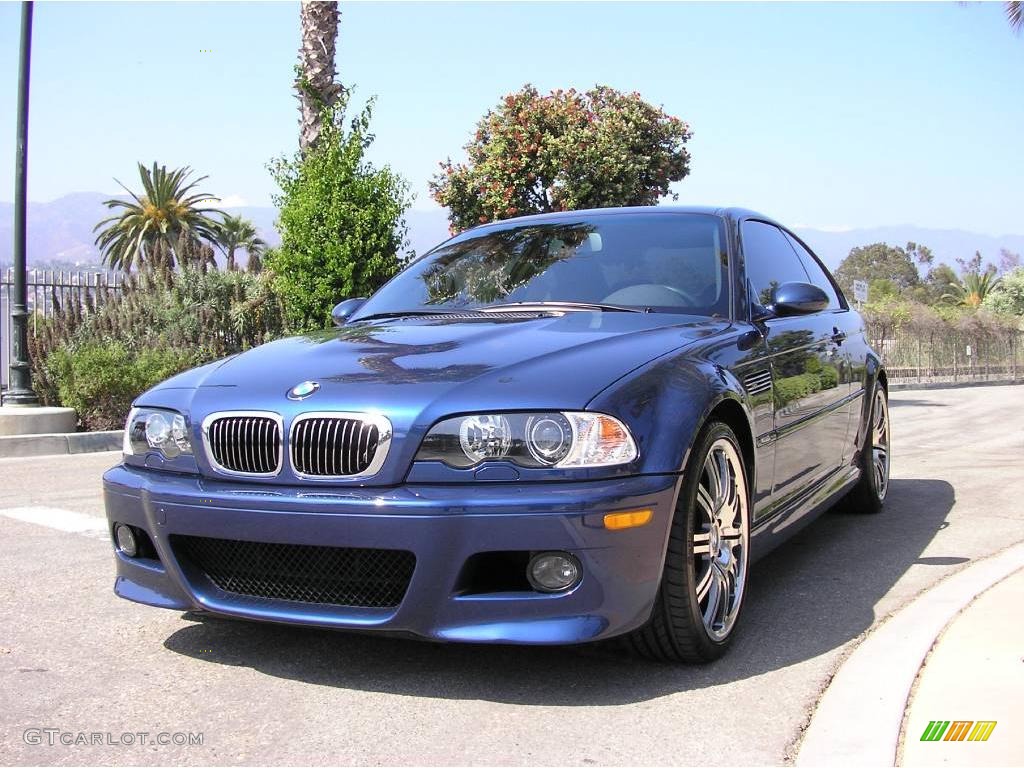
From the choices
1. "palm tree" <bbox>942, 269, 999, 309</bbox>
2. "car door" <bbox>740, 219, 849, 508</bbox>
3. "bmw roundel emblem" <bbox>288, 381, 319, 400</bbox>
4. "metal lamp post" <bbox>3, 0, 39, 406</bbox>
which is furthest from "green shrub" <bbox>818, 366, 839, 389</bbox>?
"palm tree" <bbox>942, 269, 999, 309</bbox>

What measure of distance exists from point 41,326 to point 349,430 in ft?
38.9

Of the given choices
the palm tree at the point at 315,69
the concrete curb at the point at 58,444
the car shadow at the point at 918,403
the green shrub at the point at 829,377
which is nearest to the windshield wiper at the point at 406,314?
the green shrub at the point at 829,377

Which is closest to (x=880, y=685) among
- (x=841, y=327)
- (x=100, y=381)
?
(x=841, y=327)

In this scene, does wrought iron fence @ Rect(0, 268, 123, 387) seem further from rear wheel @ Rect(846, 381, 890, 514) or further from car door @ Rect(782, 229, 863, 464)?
rear wheel @ Rect(846, 381, 890, 514)

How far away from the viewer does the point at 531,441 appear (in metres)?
2.97

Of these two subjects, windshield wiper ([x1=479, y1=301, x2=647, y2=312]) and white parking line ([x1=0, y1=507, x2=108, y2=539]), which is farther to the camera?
white parking line ([x1=0, y1=507, x2=108, y2=539])

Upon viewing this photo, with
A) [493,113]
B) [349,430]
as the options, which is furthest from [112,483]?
[493,113]

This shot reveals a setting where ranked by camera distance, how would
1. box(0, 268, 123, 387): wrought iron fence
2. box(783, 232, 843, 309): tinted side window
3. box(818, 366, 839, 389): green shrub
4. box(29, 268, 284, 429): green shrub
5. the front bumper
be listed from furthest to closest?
box(0, 268, 123, 387): wrought iron fence, box(29, 268, 284, 429): green shrub, box(783, 232, 843, 309): tinted side window, box(818, 366, 839, 389): green shrub, the front bumper

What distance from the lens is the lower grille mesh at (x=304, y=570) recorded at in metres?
3.04

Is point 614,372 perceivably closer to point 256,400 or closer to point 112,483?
point 256,400

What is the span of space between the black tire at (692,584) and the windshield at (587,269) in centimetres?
Result: 83

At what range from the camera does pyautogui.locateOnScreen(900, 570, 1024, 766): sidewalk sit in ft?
8.91

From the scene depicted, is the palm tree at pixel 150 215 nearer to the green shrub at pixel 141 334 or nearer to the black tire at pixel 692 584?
the green shrub at pixel 141 334

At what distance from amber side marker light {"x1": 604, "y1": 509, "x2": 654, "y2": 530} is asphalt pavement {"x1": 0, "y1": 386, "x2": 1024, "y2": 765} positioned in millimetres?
533
